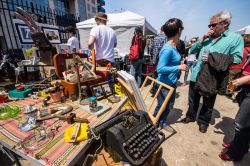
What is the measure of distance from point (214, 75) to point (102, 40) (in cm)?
214

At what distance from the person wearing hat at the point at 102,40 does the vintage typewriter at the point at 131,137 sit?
189 cm

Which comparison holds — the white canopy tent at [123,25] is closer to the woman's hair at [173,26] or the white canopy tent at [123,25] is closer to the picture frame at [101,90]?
the woman's hair at [173,26]

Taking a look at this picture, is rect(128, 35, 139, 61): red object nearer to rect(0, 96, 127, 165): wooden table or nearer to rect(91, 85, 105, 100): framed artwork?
rect(91, 85, 105, 100): framed artwork

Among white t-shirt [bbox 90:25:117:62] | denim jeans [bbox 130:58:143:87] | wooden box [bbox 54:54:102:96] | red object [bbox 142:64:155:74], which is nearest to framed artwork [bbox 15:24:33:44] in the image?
white t-shirt [bbox 90:25:117:62]

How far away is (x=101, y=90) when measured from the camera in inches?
71.9

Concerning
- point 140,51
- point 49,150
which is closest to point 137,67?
point 140,51

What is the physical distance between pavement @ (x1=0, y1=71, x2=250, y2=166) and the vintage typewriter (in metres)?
1.08

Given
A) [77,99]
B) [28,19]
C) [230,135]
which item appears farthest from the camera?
[230,135]

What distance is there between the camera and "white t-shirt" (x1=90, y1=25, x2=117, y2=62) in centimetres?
264

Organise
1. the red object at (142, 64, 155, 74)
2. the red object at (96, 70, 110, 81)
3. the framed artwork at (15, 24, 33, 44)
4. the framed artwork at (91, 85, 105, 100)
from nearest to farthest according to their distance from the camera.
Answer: the framed artwork at (91, 85, 105, 100) < the red object at (96, 70, 110, 81) < the framed artwork at (15, 24, 33, 44) < the red object at (142, 64, 155, 74)

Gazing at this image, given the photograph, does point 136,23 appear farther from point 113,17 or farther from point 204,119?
point 204,119

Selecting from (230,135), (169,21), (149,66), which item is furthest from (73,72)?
(149,66)

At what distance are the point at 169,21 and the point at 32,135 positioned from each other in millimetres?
2136

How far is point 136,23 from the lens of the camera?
637 centimetres
